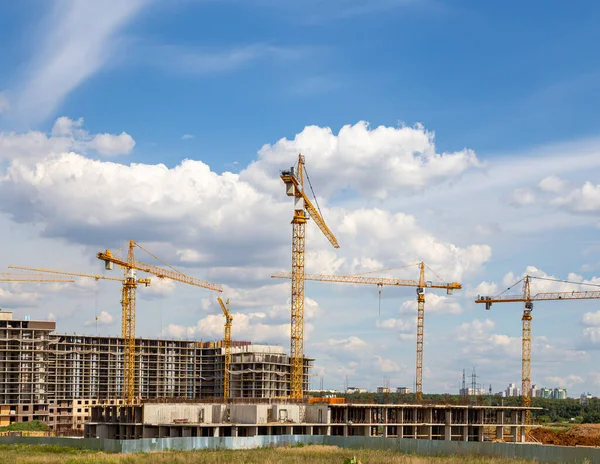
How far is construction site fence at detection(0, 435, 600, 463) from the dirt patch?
5926 centimetres

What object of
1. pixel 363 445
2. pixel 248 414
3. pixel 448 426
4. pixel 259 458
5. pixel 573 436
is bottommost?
pixel 573 436

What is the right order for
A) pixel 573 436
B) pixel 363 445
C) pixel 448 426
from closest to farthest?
1. pixel 363 445
2. pixel 448 426
3. pixel 573 436

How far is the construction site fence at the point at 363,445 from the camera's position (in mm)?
66625

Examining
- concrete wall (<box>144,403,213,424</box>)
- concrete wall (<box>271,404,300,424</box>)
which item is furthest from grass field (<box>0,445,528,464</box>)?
concrete wall (<box>271,404,300,424</box>)

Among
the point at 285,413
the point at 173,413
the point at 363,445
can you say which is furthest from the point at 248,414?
the point at 363,445

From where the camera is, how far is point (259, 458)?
69.1 m

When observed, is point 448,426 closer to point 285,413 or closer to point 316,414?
point 316,414

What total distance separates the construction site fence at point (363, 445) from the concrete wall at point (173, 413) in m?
17.7

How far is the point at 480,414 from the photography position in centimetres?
14188

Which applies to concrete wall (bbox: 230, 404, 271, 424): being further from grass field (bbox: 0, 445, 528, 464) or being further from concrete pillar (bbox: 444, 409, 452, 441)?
concrete pillar (bbox: 444, 409, 452, 441)

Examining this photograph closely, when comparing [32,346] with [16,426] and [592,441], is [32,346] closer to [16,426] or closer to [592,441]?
[16,426]

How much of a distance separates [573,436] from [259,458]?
100185 millimetres

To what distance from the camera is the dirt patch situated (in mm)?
136750

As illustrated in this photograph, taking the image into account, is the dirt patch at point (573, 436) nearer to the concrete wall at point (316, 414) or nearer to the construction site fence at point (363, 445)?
the concrete wall at point (316, 414)
